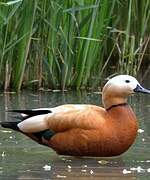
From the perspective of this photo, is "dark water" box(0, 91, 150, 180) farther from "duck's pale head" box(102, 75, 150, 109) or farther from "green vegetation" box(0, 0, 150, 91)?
"green vegetation" box(0, 0, 150, 91)

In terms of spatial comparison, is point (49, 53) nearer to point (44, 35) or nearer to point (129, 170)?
point (44, 35)

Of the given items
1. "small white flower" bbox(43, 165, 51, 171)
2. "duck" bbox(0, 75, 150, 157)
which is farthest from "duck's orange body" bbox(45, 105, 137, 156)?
"small white flower" bbox(43, 165, 51, 171)

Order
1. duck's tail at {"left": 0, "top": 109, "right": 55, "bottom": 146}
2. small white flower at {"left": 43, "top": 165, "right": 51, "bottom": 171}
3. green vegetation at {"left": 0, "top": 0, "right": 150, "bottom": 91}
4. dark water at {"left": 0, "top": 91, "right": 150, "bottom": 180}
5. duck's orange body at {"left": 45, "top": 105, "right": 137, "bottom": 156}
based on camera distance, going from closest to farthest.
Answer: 1. dark water at {"left": 0, "top": 91, "right": 150, "bottom": 180}
2. small white flower at {"left": 43, "top": 165, "right": 51, "bottom": 171}
3. duck's orange body at {"left": 45, "top": 105, "right": 137, "bottom": 156}
4. duck's tail at {"left": 0, "top": 109, "right": 55, "bottom": 146}
5. green vegetation at {"left": 0, "top": 0, "right": 150, "bottom": 91}

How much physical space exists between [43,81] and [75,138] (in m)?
3.25

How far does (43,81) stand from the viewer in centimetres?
888

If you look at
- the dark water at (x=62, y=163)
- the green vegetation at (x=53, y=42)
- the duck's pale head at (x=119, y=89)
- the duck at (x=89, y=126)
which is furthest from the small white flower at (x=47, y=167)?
the green vegetation at (x=53, y=42)

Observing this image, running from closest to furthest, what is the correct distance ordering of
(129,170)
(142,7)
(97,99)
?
1. (129,170)
2. (97,99)
3. (142,7)

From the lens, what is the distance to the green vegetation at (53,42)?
8.26 metres

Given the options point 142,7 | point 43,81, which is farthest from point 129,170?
point 142,7

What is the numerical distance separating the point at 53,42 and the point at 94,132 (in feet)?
9.86

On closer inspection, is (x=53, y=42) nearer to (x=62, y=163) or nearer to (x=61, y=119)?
(x=61, y=119)

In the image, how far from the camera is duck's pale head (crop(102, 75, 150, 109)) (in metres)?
5.84

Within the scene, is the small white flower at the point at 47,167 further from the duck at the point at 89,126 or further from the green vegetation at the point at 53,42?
the green vegetation at the point at 53,42

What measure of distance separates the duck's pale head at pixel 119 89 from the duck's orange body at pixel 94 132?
2.9 inches
